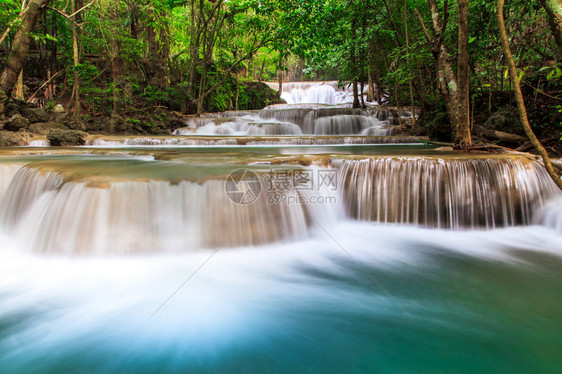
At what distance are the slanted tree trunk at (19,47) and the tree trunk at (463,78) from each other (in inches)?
372

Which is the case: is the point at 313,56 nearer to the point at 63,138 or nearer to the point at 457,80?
the point at 457,80

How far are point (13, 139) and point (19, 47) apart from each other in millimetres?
2467

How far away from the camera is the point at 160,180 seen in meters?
3.49

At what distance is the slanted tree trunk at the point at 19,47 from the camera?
7.70m

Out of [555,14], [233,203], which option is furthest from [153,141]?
[555,14]

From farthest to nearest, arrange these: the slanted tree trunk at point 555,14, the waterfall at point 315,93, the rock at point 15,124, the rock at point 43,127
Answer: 1. the waterfall at point 315,93
2. the rock at point 43,127
3. the rock at point 15,124
4. the slanted tree trunk at point 555,14

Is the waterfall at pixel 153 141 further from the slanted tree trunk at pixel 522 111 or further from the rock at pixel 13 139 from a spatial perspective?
the slanted tree trunk at pixel 522 111

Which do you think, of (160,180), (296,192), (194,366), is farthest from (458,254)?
(160,180)

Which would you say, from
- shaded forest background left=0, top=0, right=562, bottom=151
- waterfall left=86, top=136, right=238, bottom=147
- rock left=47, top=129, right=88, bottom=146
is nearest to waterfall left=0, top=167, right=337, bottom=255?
shaded forest background left=0, top=0, right=562, bottom=151

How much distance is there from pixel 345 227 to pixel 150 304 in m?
2.59

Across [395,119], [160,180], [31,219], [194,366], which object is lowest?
[194,366]

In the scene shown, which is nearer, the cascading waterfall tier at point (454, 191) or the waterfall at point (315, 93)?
the cascading waterfall tier at point (454, 191)

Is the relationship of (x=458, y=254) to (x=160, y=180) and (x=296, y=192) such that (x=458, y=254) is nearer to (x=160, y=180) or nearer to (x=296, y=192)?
(x=296, y=192)

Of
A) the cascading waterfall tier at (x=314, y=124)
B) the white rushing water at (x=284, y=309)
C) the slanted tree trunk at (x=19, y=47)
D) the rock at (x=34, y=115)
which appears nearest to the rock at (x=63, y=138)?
the slanted tree trunk at (x=19, y=47)
